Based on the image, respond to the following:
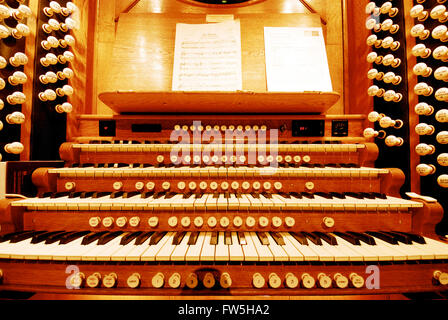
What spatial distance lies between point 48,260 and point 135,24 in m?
2.11

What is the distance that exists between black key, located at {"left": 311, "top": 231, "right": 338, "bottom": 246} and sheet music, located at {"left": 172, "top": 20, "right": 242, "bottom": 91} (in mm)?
1261

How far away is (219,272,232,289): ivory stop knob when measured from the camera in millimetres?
981

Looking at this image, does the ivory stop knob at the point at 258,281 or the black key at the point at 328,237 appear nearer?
the ivory stop knob at the point at 258,281

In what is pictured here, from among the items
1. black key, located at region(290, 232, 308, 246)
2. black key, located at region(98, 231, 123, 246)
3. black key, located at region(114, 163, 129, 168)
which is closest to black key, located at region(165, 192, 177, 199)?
black key, located at region(98, 231, 123, 246)

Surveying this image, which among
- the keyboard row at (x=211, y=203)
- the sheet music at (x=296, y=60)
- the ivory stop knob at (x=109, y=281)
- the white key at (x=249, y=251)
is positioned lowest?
the ivory stop knob at (x=109, y=281)

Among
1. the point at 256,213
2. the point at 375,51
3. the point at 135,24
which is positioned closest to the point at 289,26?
the point at 375,51

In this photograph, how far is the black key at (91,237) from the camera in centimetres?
106

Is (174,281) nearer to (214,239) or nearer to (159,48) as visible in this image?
(214,239)

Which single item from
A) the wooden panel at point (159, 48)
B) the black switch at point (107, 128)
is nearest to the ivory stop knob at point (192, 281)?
the black switch at point (107, 128)

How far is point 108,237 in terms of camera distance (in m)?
1.12

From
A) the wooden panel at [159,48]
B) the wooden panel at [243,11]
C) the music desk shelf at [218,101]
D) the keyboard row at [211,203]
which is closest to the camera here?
the keyboard row at [211,203]

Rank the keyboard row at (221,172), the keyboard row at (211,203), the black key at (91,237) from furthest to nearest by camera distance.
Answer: the keyboard row at (221,172), the keyboard row at (211,203), the black key at (91,237)

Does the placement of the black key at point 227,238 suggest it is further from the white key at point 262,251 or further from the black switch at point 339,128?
the black switch at point 339,128

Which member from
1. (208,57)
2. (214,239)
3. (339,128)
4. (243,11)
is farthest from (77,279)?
(243,11)
